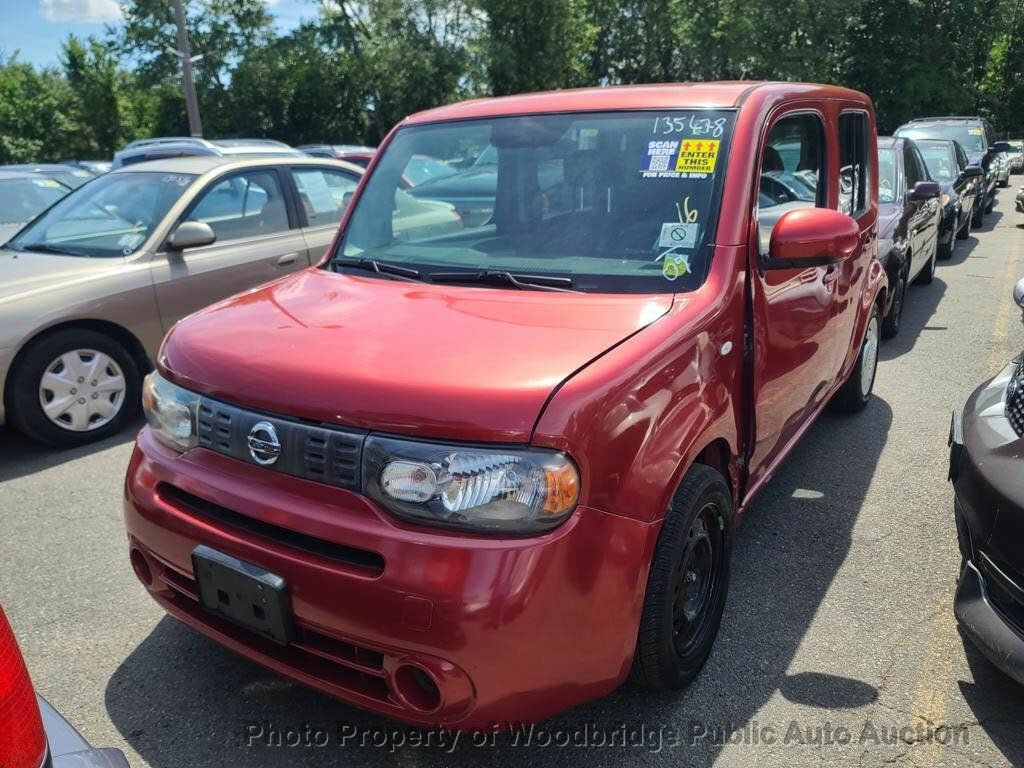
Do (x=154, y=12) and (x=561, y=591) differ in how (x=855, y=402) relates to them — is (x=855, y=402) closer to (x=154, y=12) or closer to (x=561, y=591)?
(x=561, y=591)

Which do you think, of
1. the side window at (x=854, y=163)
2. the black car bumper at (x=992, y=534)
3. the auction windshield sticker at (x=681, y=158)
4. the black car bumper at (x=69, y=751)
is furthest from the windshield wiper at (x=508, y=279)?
the side window at (x=854, y=163)

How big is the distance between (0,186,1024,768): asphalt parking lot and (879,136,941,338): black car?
2.66 metres

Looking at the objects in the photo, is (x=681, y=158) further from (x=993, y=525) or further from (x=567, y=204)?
(x=993, y=525)

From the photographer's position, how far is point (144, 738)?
247 cm

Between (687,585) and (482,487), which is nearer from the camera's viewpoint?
(482,487)

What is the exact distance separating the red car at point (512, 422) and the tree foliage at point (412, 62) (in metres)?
35.2

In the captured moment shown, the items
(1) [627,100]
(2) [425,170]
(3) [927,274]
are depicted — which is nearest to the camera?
(1) [627,100]

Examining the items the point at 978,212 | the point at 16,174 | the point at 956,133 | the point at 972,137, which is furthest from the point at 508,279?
the point at 956,133

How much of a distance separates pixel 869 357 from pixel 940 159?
7.58m

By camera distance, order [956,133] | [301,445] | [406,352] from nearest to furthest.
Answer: [301,445] → [406,352] → [956,133]

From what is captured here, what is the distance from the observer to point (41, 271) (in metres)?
4.94

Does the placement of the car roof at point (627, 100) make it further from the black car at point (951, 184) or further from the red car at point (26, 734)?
the black car at point (951, 184)

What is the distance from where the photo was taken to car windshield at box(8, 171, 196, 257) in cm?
538

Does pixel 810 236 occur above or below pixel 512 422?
above
